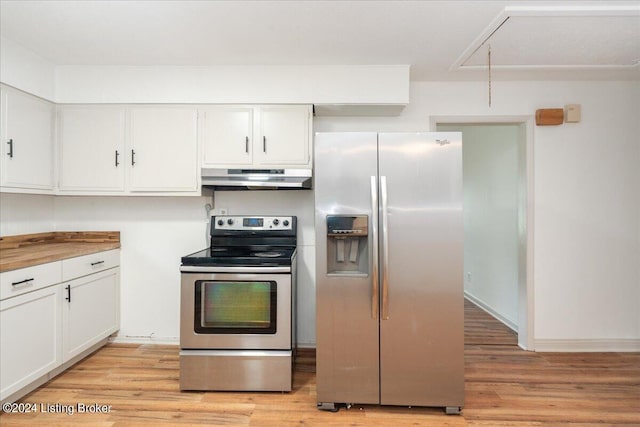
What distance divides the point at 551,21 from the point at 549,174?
1.42m

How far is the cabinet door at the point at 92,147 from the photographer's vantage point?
2.79m

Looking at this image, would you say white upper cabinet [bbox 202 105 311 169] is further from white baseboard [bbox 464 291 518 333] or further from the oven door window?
white baseboard [bbox 464 291 518 333]

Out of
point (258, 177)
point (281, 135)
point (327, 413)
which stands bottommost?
point (327, 413)

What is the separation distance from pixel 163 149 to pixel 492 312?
395 centimetres

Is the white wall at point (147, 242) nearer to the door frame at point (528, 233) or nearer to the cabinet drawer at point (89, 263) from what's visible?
the cabinet drawer at point (89, 263)

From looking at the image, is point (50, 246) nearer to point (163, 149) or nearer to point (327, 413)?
point (163, 149)

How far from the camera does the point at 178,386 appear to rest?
241 cm

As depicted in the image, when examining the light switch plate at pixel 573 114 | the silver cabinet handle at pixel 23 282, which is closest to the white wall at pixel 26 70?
the silver cabinet handle at pixel 23 282

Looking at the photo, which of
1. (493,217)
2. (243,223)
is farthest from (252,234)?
(493,217)

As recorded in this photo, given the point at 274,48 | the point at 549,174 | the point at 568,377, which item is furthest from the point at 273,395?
the point at 549,174

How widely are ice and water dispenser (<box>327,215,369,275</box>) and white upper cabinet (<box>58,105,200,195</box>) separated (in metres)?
1.28

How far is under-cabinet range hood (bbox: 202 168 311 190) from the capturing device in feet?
8.78

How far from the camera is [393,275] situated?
6.97 ft

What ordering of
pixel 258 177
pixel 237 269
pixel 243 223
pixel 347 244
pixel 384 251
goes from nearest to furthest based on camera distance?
pixel 384 251
pixel 347 244
pixel 237 269
pixel 258 177
pixel 243 223
